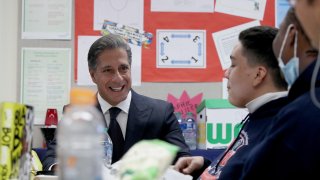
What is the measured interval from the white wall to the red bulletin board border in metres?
0.35

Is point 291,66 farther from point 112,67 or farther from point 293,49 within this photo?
point 112,67

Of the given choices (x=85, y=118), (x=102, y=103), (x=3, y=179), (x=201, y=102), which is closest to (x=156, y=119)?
(x=102, y=103)

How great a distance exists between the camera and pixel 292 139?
0.92 meters

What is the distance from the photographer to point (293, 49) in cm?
115

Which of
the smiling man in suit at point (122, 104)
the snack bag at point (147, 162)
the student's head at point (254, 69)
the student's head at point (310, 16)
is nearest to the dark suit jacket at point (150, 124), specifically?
the smiling man in suit at point (122, 104)

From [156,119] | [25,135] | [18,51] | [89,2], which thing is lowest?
[156,119]

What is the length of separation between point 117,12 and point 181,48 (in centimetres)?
44

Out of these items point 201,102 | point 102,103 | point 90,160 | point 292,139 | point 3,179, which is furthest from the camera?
point 201,102

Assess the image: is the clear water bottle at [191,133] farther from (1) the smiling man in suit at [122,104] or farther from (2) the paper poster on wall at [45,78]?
(2) the paper poster on wall at [45,78]

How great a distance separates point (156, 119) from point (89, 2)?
103 centimetres

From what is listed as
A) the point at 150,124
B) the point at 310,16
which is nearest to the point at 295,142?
the point at 310,16

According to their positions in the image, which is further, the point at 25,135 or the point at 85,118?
the point at 25,135

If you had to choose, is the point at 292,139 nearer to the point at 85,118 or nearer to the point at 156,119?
the point at 85,118

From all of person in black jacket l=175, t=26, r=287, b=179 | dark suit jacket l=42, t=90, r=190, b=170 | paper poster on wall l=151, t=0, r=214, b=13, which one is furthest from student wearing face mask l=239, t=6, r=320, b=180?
paper poster on wall l=151, t=0, r=214, b=13
